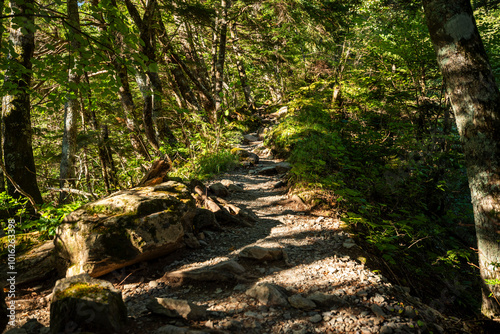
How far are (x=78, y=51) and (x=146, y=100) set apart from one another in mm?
4079

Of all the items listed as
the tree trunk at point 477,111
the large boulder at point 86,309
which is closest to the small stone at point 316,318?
the large boulder at point 86,309

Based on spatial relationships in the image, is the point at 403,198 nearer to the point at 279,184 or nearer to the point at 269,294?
the point at 279,184

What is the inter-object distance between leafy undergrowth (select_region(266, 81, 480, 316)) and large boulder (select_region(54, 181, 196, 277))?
307 centimetres

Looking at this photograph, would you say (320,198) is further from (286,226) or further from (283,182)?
(283,182)

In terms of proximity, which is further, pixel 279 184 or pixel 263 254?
pixel 279 184

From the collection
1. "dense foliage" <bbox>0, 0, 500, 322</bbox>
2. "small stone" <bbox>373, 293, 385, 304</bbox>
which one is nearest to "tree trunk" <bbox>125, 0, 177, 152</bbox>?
"dense foliage" <bbox>0, 0, 500, 322</bbox>

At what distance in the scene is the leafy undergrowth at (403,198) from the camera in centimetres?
383

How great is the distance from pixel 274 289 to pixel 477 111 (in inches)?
124

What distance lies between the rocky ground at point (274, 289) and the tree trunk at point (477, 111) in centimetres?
102

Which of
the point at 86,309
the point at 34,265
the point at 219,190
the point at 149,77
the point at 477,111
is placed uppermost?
the point at 149,77

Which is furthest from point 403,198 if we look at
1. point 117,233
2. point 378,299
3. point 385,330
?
point 117,233

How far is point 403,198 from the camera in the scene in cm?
550

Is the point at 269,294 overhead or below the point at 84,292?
Result: below

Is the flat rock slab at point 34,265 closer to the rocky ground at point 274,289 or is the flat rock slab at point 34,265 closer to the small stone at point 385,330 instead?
the rocky ground at point 274,289
